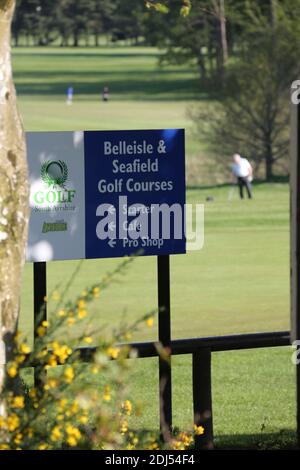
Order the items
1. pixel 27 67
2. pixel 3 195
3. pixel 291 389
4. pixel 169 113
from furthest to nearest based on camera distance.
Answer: pixel 27 67
pixel 169 113
pixel 291 389
pixel 3 195

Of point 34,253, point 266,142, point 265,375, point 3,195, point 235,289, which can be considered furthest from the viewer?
point 266,142

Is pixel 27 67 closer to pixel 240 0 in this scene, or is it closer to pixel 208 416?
pixel 240 0

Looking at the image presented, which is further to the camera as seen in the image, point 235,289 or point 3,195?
point 235,289

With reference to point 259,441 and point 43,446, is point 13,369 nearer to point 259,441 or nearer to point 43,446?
point 43,446

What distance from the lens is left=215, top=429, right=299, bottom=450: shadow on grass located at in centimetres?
806

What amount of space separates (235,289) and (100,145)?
467 inches

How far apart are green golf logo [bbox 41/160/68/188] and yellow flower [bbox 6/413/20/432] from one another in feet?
8.29

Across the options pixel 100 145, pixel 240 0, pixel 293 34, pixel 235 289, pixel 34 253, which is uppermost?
pixel 240 0

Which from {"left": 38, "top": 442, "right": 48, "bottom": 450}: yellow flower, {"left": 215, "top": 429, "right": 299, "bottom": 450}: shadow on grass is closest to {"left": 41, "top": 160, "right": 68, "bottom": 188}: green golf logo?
{"left": 215, "top": 429, "right": 299, "bottom": 450}: shadow on grass

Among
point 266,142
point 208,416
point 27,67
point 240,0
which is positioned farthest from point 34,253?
point 27,67

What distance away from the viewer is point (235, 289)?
19312mm

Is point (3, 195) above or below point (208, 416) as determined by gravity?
above

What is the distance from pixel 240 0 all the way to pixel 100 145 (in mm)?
73932

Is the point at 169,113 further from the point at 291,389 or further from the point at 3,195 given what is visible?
the point at 3,195
